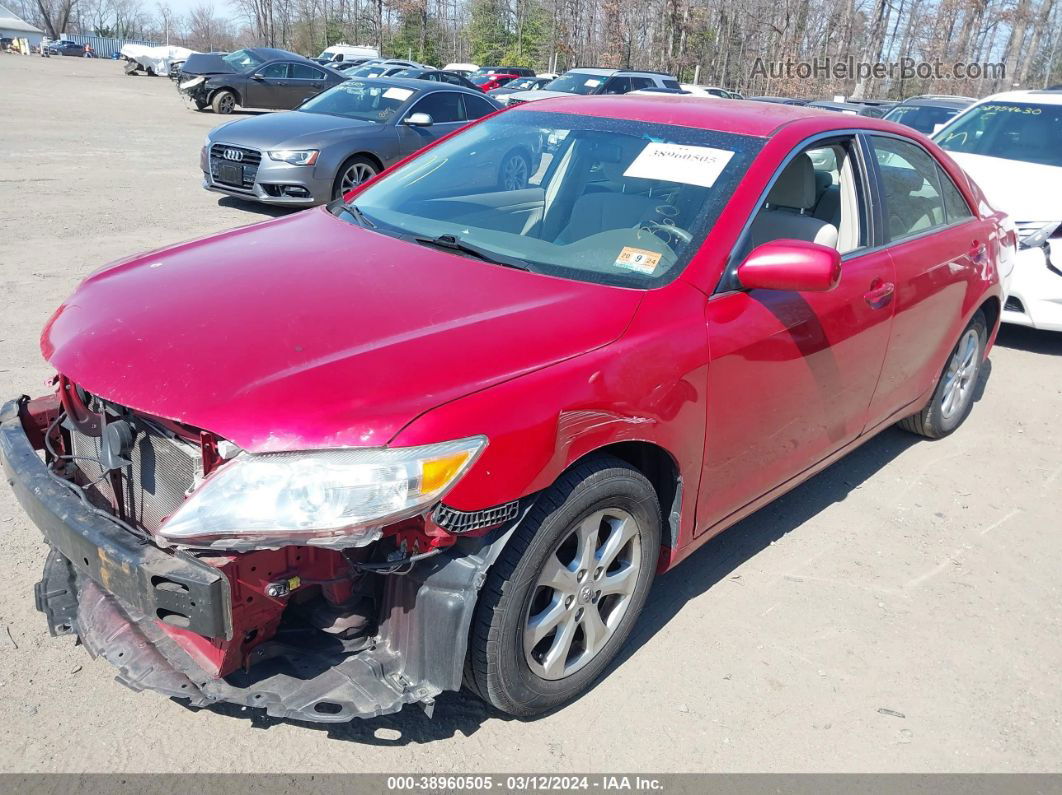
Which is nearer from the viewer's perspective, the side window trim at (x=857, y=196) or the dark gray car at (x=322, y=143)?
the side window trim at (x=857, y=196)

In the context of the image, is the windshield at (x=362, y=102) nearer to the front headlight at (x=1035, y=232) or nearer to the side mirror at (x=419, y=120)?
the side mirror at (x=419, y=120)

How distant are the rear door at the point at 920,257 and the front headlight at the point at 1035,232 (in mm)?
2265

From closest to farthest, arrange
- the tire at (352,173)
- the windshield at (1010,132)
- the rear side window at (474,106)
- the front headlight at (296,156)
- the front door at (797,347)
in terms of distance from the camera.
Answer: the front door at (797,347) < the windshield at (1010,132) < the front headlight at (296,156) < the tire at (352,173) < the rear side window at (474,106)

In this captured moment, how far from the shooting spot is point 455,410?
227 cm

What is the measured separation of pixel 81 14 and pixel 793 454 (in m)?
101

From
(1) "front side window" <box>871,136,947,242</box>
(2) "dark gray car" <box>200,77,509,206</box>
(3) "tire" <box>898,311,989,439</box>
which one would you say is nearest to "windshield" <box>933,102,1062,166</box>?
(3) "tire" <box>898,311,989,439</box>

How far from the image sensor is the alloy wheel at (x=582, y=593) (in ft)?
8.68

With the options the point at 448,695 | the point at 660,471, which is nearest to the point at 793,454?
the point at 660,471

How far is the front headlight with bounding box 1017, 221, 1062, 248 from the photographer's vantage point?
662 cm

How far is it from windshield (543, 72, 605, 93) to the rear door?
1558cm

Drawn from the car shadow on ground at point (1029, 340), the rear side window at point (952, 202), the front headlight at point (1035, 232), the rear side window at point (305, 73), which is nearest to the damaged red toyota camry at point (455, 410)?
the rear side window at point (952, 202)

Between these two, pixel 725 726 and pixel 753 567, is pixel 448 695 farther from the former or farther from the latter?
pixel 753 567

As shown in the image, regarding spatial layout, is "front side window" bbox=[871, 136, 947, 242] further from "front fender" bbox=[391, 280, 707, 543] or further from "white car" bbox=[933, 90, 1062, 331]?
"front fender" bbox=[391, 280, 707, 543]

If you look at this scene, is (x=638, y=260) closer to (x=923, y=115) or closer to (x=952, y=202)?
(x=952, y=202)
